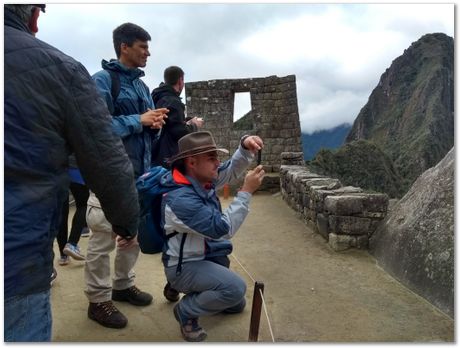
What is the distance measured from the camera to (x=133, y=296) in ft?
10.4

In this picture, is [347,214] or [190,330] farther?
[347,214]

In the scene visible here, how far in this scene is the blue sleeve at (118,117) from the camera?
2691mm

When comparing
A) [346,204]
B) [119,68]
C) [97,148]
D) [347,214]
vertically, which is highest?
[119,68]

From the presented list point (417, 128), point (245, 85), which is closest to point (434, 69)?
point (417, 128)

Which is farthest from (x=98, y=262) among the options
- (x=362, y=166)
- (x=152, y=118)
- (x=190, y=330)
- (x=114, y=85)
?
(x=362, y=166)

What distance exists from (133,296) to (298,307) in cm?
121

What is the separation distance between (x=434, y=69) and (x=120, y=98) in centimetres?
6864

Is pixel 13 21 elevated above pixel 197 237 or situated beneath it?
elevated above

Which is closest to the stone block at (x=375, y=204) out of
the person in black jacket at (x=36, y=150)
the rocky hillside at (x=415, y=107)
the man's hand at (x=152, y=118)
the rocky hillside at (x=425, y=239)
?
the rocky hillside at (x=425, y=239)

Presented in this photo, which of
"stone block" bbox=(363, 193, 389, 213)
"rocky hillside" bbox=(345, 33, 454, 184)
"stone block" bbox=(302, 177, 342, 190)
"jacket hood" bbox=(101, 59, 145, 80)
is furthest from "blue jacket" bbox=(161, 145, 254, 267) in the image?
"rocky hillside" bbox=(345, 33, 454, 184)

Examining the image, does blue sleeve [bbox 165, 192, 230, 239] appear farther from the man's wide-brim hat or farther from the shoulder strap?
the shoulder strap

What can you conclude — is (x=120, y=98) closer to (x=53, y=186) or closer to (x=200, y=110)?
(x=53, y=186)

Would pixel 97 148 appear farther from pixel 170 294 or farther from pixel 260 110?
pixel 260 110

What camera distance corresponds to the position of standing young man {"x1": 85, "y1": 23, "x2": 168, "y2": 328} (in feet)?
9.05
